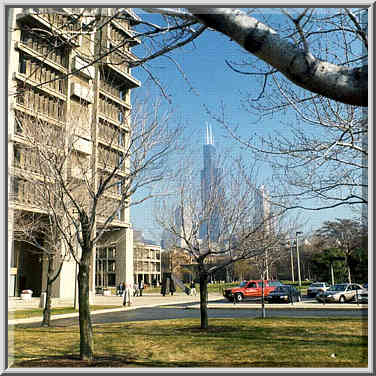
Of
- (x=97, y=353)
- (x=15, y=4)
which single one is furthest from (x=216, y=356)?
(x=15, y=4)

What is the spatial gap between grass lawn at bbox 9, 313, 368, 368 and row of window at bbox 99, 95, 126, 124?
2948mm

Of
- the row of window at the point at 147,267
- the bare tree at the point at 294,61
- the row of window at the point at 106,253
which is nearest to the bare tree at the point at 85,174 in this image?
the bare tree at the point at 294,61

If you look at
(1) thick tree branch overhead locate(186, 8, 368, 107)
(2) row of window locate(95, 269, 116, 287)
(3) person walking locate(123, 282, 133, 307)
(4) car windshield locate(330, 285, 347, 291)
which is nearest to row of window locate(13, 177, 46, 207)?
(3) person walking locate(123, 282, 133, 307)

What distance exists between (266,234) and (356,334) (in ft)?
7.49

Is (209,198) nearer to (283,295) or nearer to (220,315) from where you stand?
(220,315)

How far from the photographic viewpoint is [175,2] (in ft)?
11.4

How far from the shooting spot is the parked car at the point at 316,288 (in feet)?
50.2

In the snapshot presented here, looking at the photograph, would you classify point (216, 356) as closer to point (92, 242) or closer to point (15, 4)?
point (92, 242)

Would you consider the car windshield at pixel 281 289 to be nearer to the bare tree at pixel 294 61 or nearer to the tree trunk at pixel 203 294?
the tree trunk at pixel 203 294

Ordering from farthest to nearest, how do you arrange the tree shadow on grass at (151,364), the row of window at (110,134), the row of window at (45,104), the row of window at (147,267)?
the row of window at (147,267) < the row of window at (45,104) < the row of window at (110,134) < the tree shadow on grass at (151,364)

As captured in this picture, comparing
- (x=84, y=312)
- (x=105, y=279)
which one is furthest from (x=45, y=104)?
(x=105, y=279)

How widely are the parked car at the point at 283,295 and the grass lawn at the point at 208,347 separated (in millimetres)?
5353

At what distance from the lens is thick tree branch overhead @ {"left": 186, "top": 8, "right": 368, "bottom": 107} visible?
1.89 metres

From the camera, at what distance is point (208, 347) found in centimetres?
527
